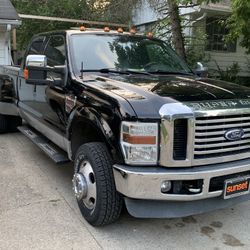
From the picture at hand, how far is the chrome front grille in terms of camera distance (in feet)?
10.7

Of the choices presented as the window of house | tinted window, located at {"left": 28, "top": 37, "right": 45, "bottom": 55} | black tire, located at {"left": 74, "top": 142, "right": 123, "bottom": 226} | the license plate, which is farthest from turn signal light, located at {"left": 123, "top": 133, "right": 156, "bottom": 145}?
the window of house

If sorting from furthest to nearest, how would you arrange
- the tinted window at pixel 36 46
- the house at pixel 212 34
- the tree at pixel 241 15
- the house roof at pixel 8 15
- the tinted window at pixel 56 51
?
the house at pixel 212 34
the house roof at pixel 8 15
the tree at pixel 241 15
the tinted window at pixel 36 46
the tinted window at pixel 56 51

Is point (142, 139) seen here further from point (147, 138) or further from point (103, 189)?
point (103, 189)

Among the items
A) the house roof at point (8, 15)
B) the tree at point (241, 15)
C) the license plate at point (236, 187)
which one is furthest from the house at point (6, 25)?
the license plate at point (236, 187)

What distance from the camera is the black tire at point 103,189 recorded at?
3.50 meters

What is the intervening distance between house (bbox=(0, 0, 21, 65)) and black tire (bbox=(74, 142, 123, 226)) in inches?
406

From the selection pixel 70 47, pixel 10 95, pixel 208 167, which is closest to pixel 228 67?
pixel 10 95

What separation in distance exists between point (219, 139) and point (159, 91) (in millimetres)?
694

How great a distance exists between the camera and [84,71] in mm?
4480

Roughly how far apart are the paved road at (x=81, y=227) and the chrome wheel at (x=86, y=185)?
259 mm

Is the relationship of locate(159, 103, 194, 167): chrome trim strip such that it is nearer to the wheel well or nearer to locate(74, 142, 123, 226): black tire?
locate(74, 142, 123, 226): black tire

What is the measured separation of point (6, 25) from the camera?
1297 cm

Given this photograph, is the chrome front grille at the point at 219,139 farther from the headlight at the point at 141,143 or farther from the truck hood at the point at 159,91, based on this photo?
the headlight at the point at 141,143

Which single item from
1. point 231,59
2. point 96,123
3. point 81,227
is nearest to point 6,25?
point 231,59
